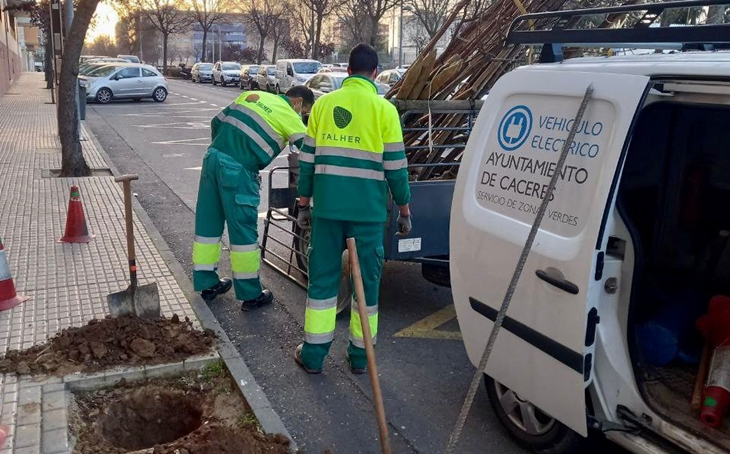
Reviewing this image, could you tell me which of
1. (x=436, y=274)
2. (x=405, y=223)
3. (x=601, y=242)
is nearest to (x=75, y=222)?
(x=436, y=274)

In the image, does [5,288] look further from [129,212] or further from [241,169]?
[241,169]

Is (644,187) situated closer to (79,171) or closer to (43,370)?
(43,370)

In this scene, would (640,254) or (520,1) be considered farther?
(520,1)

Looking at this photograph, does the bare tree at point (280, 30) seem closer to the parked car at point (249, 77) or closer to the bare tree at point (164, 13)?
the bare tree at point (164, 13)

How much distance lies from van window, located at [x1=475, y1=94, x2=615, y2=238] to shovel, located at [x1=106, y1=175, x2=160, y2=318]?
2357 millimetres

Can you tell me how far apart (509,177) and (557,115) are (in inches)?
14.9

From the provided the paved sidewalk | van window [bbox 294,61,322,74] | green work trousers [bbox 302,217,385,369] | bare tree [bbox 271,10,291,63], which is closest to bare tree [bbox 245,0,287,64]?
bare tree [bbox 271,10,291,63]

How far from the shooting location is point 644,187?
3594 millimetres

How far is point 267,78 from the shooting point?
35.2 m

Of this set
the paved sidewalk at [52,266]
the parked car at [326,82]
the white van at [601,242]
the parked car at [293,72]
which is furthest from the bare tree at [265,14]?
the white van at [601,242]

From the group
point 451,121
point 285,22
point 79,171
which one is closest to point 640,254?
point 451,121

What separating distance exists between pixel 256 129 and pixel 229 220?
715 mm

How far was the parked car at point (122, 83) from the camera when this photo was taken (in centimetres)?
2673

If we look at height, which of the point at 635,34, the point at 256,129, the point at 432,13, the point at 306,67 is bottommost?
the point at 306,67
